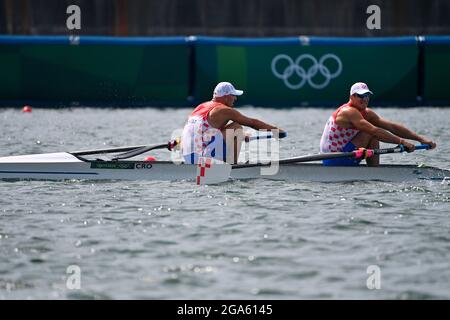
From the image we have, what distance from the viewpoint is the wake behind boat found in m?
14.5

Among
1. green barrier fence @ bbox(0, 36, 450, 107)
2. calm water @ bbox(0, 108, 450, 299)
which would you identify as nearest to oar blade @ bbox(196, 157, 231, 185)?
calm water @ bbox(0, 108, 450, 299)

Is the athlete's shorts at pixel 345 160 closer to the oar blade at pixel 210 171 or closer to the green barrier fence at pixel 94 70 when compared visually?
the oar blade at pixel 210 171

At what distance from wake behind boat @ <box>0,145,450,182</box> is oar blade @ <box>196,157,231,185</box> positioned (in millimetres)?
206

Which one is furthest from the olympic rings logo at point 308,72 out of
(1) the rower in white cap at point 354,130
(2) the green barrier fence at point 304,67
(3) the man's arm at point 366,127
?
(3) the man's arm at point 366,127

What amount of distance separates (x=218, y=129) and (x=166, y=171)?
0.95 m

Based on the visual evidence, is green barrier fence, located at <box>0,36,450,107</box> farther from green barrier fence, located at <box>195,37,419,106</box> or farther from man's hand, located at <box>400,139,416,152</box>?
man's hand, located at <box>400,139,416,152</box>

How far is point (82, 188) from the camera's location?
13984 millimetres

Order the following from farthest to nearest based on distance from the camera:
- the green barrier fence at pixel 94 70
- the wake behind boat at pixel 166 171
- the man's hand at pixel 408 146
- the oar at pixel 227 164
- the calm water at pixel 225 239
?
the green barrier fence at pixel 94 70, the wake behind boat at pixel 166 171, the man's hand at pixel 408 146, the oar at pixel 227 164, the calm water at pixel 225 239

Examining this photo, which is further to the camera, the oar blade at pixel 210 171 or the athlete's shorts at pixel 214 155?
the athlete's shorts at pixel 214 155

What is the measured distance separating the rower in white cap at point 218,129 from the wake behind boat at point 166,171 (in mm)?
326

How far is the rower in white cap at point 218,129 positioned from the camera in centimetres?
1455

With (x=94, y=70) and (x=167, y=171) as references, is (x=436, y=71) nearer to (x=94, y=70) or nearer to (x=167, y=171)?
(x=94, y=70)

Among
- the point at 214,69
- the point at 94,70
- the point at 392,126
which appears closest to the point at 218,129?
the point at 392,126

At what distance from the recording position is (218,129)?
14586mm
